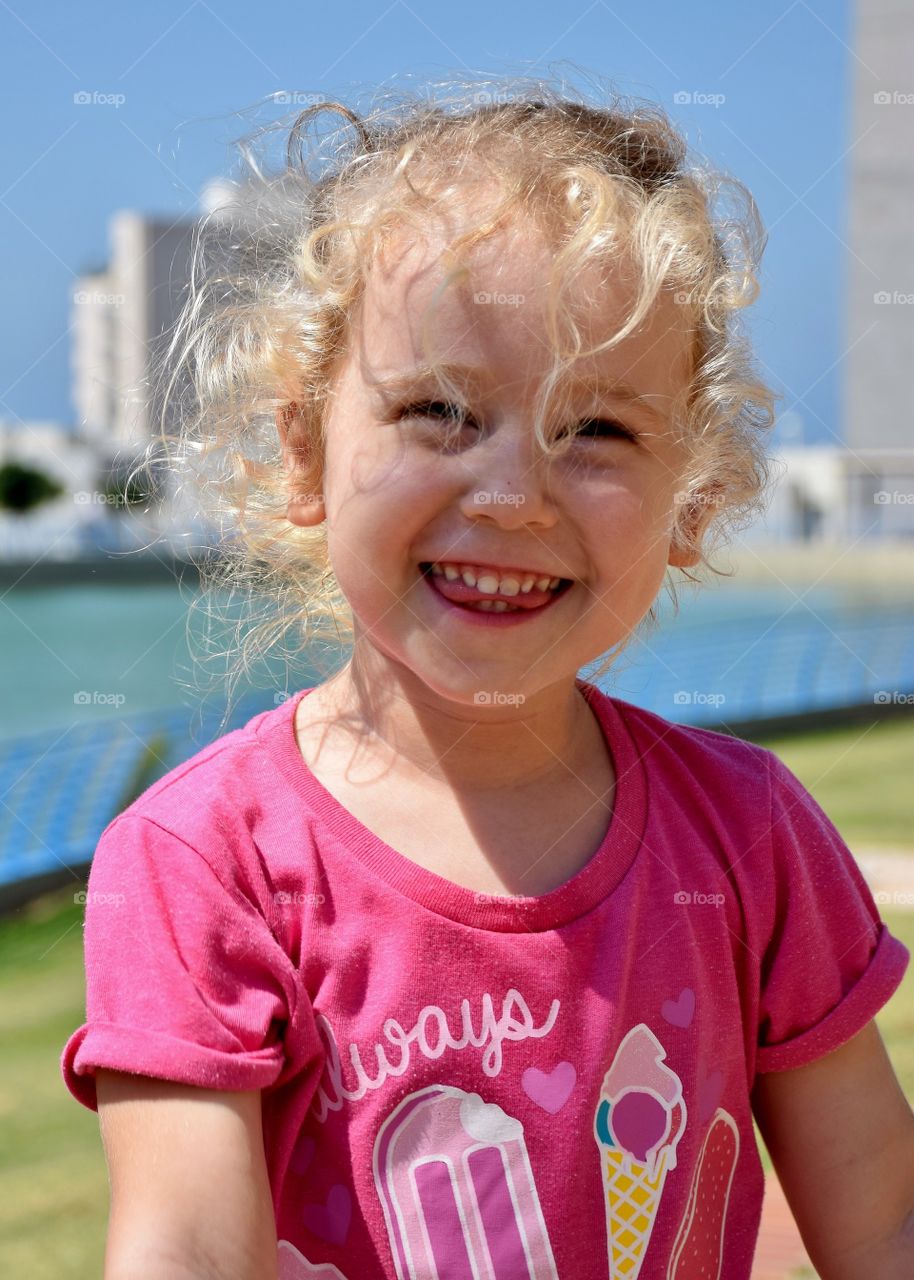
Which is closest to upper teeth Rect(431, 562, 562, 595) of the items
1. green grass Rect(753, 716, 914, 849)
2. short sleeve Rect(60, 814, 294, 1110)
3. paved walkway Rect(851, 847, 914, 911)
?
short sleeve Rect(60, 814, 294, 1110)

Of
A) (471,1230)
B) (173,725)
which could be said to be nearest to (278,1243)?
(471,1230)

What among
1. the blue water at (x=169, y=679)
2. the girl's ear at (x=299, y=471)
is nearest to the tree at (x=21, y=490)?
the blue water at (x=169, y=679)

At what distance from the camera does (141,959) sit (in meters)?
1.11

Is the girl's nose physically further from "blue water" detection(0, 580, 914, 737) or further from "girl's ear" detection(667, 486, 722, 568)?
"blue water" detection(0, 580, 914, 737)

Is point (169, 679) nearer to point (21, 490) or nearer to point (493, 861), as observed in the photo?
point (493, 861)

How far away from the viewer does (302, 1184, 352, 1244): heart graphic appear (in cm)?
117

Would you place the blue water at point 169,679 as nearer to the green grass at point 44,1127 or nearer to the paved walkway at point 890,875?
the green grass at point 44,1127

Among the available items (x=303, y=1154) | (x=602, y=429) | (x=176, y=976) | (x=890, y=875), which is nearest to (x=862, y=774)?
(x=890, y=875)

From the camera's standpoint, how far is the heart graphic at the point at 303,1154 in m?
1.19

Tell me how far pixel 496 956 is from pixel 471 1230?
0.72 feet

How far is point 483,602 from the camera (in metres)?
1.26

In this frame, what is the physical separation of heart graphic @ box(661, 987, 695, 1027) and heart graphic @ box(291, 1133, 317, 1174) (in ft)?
1.06

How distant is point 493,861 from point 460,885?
57mm

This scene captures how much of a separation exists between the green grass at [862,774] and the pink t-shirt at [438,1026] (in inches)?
171
